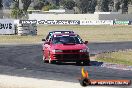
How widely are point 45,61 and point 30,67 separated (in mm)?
2873

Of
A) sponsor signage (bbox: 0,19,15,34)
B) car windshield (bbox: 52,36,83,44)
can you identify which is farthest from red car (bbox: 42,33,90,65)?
sponsor signage (bbox: 0,19,15,34)

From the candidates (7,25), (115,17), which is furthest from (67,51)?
(115,17)

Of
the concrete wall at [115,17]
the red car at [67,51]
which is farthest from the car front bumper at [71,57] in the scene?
the concrete wall at [115,17]

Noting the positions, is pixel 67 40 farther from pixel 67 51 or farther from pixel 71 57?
pixel 71 57

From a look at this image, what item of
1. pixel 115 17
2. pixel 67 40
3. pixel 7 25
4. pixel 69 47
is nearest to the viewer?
pixel 69 47

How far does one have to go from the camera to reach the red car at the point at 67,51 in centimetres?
2234

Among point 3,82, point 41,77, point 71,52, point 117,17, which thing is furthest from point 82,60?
point 117,17

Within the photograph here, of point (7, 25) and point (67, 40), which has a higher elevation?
point (67, 40)

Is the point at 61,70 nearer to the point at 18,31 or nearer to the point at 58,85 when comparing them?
the point at 58,85

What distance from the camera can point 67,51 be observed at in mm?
22406

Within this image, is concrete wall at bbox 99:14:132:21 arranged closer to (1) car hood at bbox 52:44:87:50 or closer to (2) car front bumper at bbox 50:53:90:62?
(1) car hood at bbox 52:44:87:50

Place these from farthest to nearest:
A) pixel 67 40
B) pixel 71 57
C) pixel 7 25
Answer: pixel 7 25
pixel 67 40
pixel 71 57

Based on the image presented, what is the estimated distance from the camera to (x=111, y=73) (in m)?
18.8

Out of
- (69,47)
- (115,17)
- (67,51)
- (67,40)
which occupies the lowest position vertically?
(115,17)
